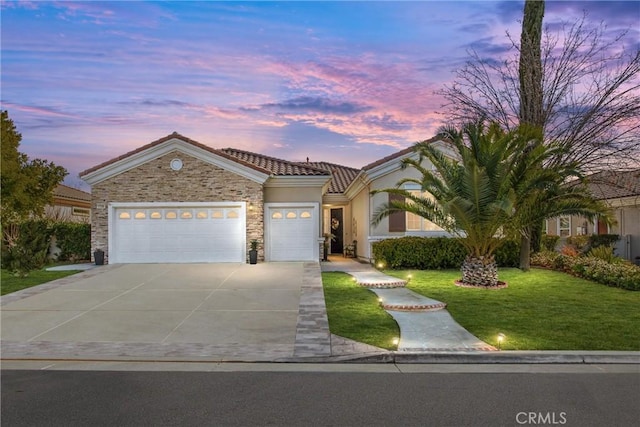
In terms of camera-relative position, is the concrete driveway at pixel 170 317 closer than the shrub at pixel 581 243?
Yes

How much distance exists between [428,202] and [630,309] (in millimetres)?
6387

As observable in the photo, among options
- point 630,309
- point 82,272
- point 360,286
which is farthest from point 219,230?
point 630,309

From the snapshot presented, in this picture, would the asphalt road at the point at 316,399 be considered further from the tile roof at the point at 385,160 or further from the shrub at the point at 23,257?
the tile roof at the point at 385,160

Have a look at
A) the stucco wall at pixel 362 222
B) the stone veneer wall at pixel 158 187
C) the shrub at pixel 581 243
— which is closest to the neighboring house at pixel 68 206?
the stone veneer wall at pixel 158 187

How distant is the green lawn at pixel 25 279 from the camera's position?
1392 centimetres

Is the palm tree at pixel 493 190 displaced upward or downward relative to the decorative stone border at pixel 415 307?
upward

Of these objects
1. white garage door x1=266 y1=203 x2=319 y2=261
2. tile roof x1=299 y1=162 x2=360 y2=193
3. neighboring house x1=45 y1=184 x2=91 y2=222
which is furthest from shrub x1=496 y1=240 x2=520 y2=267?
neighboring house x1=45 y1=184 x2=91 y2=222

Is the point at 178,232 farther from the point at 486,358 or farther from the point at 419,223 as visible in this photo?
the point at 486,358

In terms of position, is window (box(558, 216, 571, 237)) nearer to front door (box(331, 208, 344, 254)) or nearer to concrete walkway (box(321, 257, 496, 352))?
front door (box(331, 208, 344, 254))

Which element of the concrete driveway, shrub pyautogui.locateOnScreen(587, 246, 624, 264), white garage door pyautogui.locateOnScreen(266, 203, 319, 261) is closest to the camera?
the concrete driveway

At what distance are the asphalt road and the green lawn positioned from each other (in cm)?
842

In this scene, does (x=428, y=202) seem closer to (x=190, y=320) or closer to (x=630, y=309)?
(x=630, y=309)

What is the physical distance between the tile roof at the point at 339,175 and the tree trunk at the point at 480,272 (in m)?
10.8

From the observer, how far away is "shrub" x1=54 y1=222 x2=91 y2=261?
2073cm
